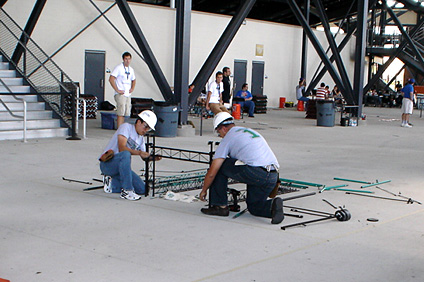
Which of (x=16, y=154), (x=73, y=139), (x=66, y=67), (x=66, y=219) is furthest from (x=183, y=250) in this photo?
(x=66, y=67)

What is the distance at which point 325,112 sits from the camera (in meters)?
22.4

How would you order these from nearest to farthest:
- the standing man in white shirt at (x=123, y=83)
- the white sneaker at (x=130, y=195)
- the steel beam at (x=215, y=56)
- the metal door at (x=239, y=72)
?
the white sneaker at (x=130, y=195) → the standing man in white shirt at (x=123, y=83) → the steel beam at (x=215, y=56) → the metal door at (x=239, y=72)

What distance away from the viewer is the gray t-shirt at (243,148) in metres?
7.07

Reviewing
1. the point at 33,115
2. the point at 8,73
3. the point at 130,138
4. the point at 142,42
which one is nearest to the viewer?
the point at 130,138

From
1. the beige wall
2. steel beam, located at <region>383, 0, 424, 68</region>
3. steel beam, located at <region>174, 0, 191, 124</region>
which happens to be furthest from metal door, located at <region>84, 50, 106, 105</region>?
steel beam, located at <region>383, 0, 424, 68</region>

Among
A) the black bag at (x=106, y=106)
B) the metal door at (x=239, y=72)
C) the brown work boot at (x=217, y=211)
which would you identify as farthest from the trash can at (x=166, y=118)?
the metal door at (x=239, y=72)

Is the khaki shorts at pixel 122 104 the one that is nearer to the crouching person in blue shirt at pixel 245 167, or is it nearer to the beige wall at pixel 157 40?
the crouching person in blue shirt at pixel 245 167

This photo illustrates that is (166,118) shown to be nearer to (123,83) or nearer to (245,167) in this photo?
(123,83)

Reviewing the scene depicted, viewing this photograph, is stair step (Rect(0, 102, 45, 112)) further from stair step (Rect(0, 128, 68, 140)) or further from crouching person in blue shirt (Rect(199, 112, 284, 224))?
crouching person in blue shirt (Rect(199, 112, 284, 224))

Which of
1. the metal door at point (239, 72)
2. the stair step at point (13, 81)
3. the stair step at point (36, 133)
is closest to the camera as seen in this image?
the stair step at point (36, 133)

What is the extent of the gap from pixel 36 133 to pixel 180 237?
9481 mm

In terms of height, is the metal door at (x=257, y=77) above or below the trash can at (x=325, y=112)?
above

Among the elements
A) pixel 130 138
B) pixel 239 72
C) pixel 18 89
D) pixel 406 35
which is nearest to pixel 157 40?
pixel 239 72

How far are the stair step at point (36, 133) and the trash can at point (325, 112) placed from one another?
10.3m
